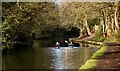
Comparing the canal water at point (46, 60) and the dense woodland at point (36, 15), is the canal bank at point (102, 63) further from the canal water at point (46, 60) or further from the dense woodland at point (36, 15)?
the dense woodland at point (36, 15)

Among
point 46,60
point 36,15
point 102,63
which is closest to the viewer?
point 102,63

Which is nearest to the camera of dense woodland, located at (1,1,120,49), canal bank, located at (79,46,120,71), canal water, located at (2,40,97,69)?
canal bank, located at (79,46,120,71)

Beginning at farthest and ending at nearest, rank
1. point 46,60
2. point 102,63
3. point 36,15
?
point 36,15 → point 46,60 → point 102,63

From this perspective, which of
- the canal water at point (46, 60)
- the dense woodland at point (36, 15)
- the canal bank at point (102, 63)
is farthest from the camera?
the dense woodland at point (36, 15)

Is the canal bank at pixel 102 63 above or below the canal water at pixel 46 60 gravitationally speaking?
above

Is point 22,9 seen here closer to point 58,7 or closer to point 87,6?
point 87,6

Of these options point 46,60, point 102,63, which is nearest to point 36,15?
point 46,60

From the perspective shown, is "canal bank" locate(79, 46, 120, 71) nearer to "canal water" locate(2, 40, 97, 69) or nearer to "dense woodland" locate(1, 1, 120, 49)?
"canal water" locate(2, 40, 97, 69)

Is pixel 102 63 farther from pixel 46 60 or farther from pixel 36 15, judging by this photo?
pixel 36 15

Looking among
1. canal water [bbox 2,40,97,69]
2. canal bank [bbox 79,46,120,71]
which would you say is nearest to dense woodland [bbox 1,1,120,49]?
canal water [bbox 2,40,97,69]

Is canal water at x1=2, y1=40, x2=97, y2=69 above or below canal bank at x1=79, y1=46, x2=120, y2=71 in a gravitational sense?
below

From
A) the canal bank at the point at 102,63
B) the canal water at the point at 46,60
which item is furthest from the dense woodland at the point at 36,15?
the canal bank at the point at 102,63

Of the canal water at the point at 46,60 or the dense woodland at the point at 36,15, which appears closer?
the canal water at the point at 46,60

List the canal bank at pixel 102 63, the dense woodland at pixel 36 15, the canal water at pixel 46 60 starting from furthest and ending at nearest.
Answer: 1. the dense woodland at pixel 36 15
2. the canal water at pixel 46 60
3. the canal bank at pixel 102 63
